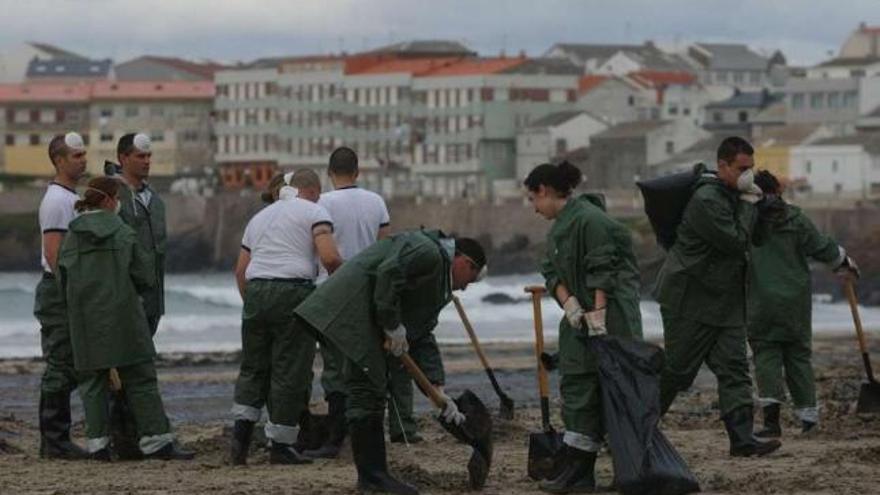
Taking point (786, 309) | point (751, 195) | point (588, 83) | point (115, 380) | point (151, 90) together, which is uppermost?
point (588, 83)

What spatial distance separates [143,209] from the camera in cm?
1548

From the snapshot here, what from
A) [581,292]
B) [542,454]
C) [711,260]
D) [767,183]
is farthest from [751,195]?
[542,454]

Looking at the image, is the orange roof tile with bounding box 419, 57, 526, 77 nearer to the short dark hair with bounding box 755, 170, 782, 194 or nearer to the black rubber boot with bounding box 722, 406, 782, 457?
the short dark hair with bounding box 755, 170, 782, 194

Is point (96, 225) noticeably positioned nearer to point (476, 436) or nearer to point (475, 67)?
point (476, 436)

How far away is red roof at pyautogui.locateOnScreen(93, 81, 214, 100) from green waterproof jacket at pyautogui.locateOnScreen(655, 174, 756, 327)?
119 meters

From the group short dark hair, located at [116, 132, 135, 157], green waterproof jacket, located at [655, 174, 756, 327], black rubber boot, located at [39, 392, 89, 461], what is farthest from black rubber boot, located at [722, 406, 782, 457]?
short dark hair, located at [116, 132, 135, 157]

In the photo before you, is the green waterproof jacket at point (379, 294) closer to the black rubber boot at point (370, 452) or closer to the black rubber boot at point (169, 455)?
the black rubber boot at point (370, 452)

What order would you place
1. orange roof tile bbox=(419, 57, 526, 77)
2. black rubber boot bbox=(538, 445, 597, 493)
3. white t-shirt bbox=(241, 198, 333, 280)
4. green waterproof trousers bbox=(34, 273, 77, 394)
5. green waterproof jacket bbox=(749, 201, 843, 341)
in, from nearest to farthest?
black rubber boot bbox=(538, 445, 597, 493), white t-shirt bbox=(241, 198, 333, 280), green waterproof trousers bbox=(34, 273, 77, 394), green waterproof jacket bbox=(749, 201, 843, 341), orange roof tile bbox=(419, 57, 526, 77)

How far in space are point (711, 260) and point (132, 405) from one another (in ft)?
10.8

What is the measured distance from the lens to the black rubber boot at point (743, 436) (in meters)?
14.4

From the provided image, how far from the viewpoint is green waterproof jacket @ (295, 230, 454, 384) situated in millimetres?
12508

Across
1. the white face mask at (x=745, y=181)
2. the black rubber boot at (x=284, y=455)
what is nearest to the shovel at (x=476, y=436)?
the black rubber boot at (x=284, y=455)

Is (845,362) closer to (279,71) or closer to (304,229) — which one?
(304,229)

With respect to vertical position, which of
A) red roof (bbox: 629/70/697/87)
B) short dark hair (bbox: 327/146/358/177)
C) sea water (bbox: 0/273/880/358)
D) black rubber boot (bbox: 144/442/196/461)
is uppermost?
red roof (bbox: 629/70/697/87)
